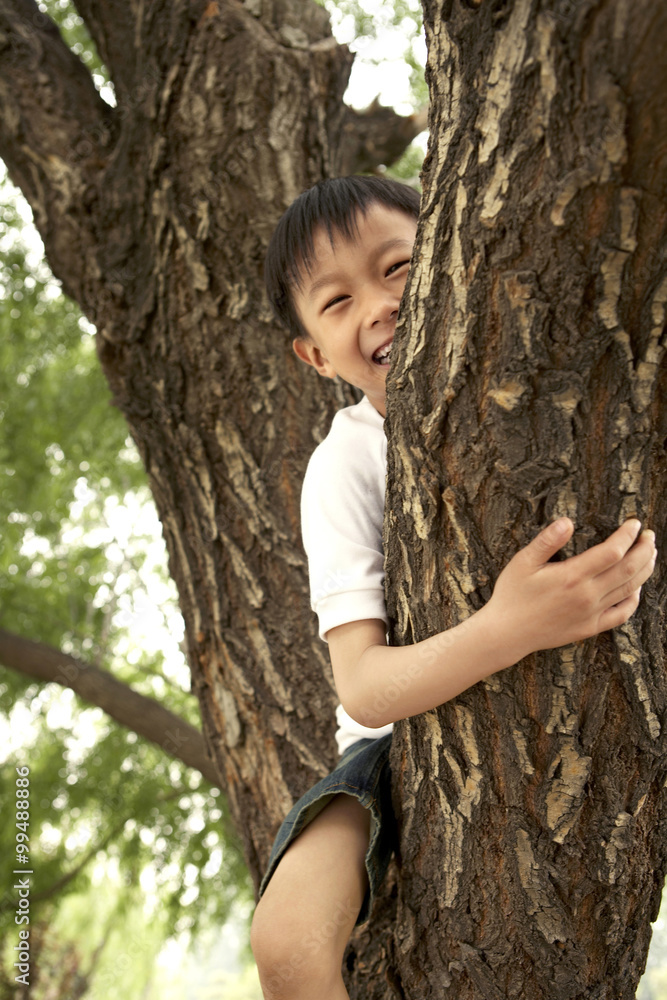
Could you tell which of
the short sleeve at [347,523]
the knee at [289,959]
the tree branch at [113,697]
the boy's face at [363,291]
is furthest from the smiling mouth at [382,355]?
the tree branch at [113,697]

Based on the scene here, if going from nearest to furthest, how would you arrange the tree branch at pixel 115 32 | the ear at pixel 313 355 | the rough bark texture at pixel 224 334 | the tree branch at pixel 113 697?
the ear at pixel 313 355, the rough bark texture at pixel 224 334, the tree branch at pixel 115 32, the tree branch at pixel 113 697

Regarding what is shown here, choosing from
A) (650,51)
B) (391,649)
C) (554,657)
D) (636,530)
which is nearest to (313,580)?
(391,649)

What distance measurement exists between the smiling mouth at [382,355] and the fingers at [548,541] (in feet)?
2.16

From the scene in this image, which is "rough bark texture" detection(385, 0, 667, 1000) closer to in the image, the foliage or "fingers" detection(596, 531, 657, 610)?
"fingers" detection(596, 531, 657, 610)

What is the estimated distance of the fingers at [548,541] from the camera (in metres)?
0.87

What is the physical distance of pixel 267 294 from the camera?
6.41 ft

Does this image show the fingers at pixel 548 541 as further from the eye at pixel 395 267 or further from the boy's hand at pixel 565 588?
the eye at pixel 395 267

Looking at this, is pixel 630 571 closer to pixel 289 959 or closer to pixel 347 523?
pixel 347 523

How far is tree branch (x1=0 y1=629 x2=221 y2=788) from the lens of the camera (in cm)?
361

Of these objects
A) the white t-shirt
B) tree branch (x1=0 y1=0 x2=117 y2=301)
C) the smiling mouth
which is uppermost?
tree branch (x1=0 y1=0 x2=117 y2=301)

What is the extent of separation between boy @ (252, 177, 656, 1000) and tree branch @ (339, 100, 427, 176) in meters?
1.88

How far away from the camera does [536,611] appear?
89 cm

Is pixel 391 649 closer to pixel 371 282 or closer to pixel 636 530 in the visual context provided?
pixel 636 530

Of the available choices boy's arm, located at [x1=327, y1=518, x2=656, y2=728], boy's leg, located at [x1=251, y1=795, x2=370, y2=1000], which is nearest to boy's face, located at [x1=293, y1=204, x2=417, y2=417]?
boy's arm, located at [x1=327, y1=518, x2=656, y2=728]
